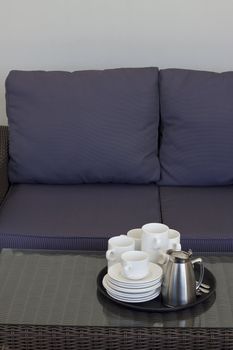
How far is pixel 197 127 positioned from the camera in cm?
243

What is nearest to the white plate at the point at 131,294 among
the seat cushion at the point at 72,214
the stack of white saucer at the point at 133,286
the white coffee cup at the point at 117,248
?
the stack of white saucer at the point at 133,286

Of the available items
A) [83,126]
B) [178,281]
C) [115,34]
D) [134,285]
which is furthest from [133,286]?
[115,34]

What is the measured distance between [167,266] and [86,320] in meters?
0.26

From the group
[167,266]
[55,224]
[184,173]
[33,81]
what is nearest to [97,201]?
[55,224]

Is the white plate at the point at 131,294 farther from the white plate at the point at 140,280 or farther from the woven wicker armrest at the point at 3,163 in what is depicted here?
the woven wicker armrest at the point at 3,163

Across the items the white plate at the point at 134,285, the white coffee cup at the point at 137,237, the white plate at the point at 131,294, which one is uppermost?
the white coffee cup at the point at 137,237

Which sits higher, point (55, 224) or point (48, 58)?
point (48, 58)

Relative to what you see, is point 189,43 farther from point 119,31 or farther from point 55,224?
point 55,224

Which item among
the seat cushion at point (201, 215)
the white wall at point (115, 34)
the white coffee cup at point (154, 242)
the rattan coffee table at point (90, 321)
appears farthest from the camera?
the white wall at point (115, 34)

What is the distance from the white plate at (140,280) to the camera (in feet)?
4.99

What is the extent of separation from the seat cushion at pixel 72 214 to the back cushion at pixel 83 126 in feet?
0.24

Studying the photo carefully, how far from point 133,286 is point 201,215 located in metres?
0.74

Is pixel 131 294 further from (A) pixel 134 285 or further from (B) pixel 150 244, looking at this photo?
(B) pixel 150 244

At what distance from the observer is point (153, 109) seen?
2477mm
